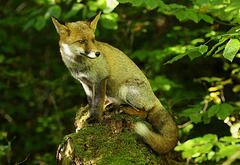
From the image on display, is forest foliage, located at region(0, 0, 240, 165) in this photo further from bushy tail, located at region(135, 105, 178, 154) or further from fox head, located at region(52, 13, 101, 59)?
fox head, located at region(52, 13, 101, 59)

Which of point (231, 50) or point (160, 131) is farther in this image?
point (160, 131)

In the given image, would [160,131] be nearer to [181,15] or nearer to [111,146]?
[111,146]

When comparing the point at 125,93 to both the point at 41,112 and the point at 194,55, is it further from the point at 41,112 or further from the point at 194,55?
the point at 41,112

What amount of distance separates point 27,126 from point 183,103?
597 centimetres

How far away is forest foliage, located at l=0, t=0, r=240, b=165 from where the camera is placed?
18.0 feet

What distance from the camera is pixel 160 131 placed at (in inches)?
169

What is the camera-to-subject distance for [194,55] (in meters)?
3.61

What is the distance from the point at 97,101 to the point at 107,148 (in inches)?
47.0

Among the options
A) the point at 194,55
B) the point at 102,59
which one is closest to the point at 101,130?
the point at 102,59

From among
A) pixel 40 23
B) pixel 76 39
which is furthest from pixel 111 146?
pixel 40 23

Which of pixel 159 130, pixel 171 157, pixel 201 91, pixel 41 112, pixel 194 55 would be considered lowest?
pixel 41 112

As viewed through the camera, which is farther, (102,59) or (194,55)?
(102,59)

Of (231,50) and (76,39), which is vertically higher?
(231,50)

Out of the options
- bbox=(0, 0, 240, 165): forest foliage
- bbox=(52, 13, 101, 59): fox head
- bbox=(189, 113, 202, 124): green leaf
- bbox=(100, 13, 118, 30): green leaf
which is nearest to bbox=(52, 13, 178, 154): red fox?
bbox=(52, 13, 101, 59): fox head
